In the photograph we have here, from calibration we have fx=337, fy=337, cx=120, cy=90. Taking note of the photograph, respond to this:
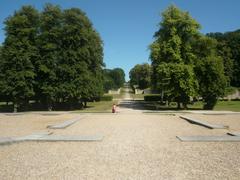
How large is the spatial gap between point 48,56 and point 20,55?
308cm

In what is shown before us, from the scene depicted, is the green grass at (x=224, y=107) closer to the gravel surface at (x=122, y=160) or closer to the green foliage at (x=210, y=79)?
the green foliage at (x=210, y=79)

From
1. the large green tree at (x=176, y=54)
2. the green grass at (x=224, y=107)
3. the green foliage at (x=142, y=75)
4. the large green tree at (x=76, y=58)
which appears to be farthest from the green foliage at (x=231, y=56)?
the green foliage at (x=142, y=75)

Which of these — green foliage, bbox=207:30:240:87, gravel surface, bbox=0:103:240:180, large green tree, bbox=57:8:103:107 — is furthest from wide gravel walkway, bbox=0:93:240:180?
green foliage, bbox=207:30:240:87

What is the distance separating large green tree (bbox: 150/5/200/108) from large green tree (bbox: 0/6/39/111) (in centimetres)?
1444

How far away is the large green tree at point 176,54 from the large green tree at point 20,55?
14444 millimetres

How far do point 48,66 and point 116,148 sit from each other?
27.7 metres

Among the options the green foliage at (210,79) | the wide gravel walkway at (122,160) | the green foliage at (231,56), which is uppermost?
the green foliage at (231,56)

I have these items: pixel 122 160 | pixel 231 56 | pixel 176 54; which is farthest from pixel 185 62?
pixel 231 56

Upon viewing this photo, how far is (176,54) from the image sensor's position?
1545 inches

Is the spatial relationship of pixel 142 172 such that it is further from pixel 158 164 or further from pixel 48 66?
pixel 48 66

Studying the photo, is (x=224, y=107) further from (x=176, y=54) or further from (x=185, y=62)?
(x=176, y=54)

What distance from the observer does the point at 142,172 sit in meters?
8.34

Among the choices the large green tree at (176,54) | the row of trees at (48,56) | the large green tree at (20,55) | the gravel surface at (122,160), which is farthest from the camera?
the large green tree at (176,54)

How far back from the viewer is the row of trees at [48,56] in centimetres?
3709
